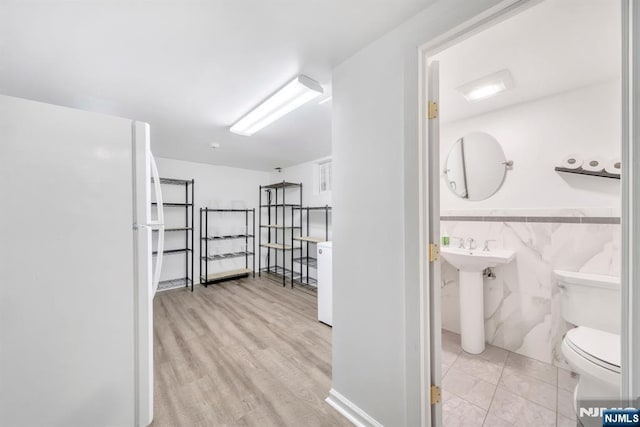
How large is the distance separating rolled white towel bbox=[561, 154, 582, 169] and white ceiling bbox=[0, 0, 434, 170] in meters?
1.75

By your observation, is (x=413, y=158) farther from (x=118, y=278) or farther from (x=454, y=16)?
(x=118, y=278)

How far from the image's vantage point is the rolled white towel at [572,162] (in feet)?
6.01

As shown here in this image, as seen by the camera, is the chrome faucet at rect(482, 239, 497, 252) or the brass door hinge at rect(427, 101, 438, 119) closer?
the brass door hinge at rect(427, 101, 438, 119)

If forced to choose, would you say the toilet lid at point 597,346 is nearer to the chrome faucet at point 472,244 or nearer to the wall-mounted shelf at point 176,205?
the chrome faucet at point 472,244

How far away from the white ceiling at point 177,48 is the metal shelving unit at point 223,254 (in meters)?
→ 2.53

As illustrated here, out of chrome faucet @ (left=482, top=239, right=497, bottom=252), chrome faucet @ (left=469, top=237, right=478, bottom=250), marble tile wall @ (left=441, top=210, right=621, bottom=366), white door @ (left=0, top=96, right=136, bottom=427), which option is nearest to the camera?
white door @ (left=0, top=96, right=136, bottom=427)

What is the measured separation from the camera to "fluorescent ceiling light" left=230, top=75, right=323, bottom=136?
172cm

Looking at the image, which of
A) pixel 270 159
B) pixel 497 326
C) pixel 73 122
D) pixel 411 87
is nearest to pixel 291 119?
pixel 411 87

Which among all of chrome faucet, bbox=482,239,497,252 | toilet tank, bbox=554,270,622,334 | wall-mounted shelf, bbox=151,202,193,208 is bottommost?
toilet tank, bbox=554,270,622,334

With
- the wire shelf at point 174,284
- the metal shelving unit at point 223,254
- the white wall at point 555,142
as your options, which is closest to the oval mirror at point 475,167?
the white wall at point 555,142

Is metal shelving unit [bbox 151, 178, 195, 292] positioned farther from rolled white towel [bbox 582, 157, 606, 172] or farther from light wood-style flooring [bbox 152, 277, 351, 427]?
rolled white towel [bbox 582, 157, 606, 172]

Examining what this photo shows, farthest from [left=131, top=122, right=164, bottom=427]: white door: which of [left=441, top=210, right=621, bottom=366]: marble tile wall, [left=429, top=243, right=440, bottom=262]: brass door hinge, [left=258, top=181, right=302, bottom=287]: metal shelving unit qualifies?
[left=258, top=181, right=302, bottom=287]: metal shelving unit

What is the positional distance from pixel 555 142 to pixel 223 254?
5.02 metres

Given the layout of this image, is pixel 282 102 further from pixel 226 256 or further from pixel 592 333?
pixel 226 256
